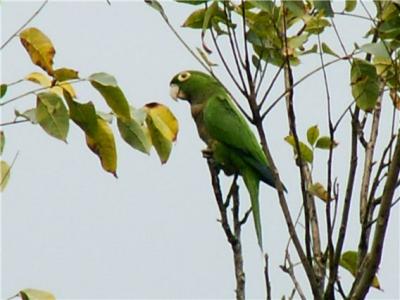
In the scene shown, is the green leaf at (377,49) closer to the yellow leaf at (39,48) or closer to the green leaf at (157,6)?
the green leaf at (157,6)

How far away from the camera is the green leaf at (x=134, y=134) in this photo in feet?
4.81

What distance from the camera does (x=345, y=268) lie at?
173cm

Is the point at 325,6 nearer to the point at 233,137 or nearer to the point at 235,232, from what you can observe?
the point at 235,232

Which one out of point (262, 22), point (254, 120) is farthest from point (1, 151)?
point (262, 22)

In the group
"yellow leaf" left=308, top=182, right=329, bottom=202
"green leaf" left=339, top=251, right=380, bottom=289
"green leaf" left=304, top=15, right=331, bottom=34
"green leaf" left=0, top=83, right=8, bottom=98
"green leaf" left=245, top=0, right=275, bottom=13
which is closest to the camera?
"green leaf" left=0, top=83, right=8, bottom=98

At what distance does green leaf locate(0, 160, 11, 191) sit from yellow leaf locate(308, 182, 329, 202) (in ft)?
2.24

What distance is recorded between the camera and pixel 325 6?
1508 mm

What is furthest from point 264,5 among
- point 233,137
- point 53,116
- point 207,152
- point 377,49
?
point 233,137

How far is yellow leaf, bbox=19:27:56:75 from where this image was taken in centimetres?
140

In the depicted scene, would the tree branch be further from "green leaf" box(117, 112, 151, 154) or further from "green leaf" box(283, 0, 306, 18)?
"green leaf" box(117, 112, 151, 154)

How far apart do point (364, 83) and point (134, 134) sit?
0.45 meters

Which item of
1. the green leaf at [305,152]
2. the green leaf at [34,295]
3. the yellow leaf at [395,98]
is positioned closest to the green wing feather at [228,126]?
the green leaf at [305,152]

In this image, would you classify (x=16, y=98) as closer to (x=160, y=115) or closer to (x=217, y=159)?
(x=160, y=115)

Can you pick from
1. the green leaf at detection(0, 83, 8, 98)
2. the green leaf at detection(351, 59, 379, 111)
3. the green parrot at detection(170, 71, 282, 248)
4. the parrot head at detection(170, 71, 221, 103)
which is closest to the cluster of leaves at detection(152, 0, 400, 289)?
the green leaf at detection(351, 59, 379, 111)
